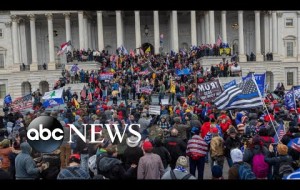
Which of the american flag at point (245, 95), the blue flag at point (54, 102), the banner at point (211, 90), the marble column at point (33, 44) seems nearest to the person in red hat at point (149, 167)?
the american flag at point (245, 95)

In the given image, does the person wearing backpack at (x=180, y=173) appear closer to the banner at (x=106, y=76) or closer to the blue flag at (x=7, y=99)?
the blue flag at (x=7, y=99)

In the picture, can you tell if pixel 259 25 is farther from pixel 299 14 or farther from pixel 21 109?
pixel 21 109

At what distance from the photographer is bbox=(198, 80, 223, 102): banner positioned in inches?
957

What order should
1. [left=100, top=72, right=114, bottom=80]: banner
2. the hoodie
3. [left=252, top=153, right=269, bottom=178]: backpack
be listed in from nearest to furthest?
1. the hoodie
2. [left=252, top=153, right=269, bottom=178]: backpack
3. [left=100, top=72, right=114, bottom=80]: banner

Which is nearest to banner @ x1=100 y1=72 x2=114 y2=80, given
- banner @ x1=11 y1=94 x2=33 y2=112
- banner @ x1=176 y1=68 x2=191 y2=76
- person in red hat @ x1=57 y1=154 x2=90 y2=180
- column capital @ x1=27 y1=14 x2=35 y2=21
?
banner @ x1=176 y1=68 x2=191 y2=76

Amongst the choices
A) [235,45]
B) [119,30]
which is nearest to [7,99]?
[119,30]

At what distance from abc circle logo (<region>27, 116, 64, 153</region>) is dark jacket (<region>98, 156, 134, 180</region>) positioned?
116 cm

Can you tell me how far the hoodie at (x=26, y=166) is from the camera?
38.8 feet

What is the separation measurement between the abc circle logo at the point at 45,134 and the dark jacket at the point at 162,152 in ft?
8.55

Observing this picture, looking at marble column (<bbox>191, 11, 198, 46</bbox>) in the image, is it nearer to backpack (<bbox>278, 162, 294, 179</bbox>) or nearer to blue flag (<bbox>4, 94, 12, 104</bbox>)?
blue flag (<bbox>4, 94, 12, 104</bbox>)

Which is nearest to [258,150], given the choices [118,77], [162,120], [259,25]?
[162,120]
